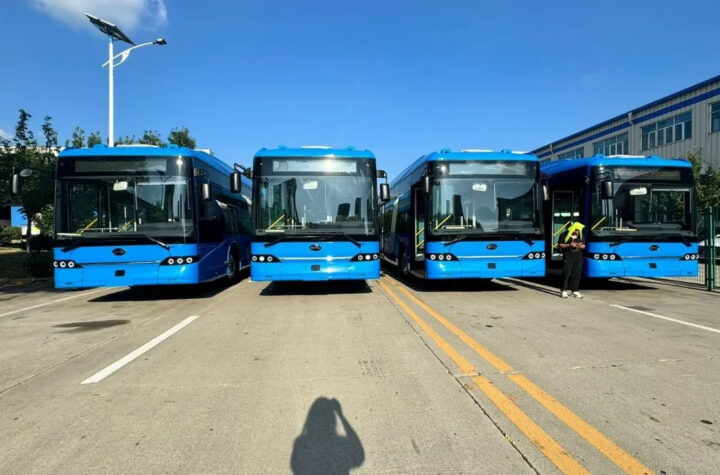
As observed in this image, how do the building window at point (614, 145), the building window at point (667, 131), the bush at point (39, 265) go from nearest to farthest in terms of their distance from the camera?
the bush at point (39, 265) → the building window at point (667, 131) → the building window at point (614, 145)

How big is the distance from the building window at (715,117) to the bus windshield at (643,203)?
21.4 m

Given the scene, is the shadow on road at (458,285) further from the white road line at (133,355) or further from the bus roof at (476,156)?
the white road line at (133,355)

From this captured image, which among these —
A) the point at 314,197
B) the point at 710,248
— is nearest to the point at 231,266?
the point at 314,197

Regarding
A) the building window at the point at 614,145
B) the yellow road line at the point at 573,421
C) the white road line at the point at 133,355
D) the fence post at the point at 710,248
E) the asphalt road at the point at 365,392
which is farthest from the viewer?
the building window at the point at 614,145

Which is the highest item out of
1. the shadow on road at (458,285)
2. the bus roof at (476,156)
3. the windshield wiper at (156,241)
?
the bus roof at (476,156)

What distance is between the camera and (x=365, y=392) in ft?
13.8

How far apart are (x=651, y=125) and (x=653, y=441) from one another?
3723 centimetres

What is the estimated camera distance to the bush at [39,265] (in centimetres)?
1563

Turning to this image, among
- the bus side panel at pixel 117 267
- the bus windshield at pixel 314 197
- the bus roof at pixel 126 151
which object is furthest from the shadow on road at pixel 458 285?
the bus roof at pixel 126 151

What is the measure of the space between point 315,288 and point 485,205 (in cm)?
496

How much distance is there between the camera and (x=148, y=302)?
400 inches

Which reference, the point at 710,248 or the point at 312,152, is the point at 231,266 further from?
the point at 710,248

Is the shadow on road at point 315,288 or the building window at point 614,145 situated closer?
the shadow on road at point 315,288

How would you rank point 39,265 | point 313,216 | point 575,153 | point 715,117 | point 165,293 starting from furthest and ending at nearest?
point 575,153 < point 715,117 < point 39,265 < point 165,293 < point 313,216
